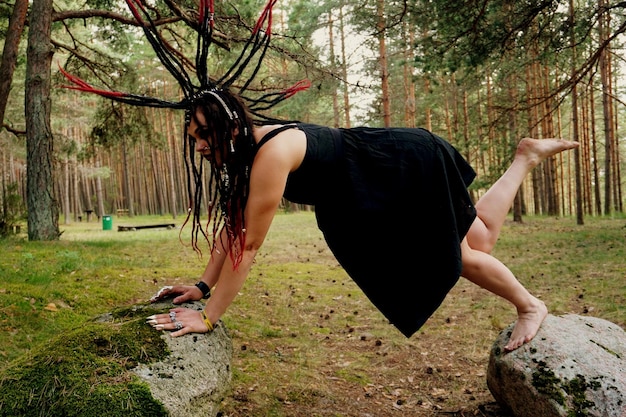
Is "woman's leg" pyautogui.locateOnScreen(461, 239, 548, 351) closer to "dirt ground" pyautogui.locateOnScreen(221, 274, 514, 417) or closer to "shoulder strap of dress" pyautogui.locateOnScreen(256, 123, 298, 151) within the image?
"dirt ground" pyautogui.locateOnScreen(221, 274, 514, 417)

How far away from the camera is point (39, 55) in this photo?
952 centimetres

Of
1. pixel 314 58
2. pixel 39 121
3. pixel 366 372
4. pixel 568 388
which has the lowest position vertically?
pixel 366 372

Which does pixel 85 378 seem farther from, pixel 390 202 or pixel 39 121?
pixel 39 121

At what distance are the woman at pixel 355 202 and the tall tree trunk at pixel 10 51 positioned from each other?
791 cm

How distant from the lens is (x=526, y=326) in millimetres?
3059

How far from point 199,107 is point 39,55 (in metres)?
8.99

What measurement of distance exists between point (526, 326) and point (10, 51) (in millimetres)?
9585

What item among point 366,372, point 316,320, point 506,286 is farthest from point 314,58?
point 506,286

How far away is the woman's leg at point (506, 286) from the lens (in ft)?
9.34

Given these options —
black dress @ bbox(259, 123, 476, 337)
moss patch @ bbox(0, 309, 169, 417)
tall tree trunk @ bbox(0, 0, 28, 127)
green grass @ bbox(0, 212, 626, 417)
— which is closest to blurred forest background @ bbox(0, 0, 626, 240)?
tall tree trunk @ bbox(0, 0, 28, 127)

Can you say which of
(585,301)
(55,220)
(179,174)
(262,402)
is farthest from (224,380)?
(179,174)

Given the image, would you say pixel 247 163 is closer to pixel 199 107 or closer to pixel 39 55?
pixel 199 107

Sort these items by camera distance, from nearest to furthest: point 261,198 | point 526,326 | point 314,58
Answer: point 261,198, point 526,326, point 314,58

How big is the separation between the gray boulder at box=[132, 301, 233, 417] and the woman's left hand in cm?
3
